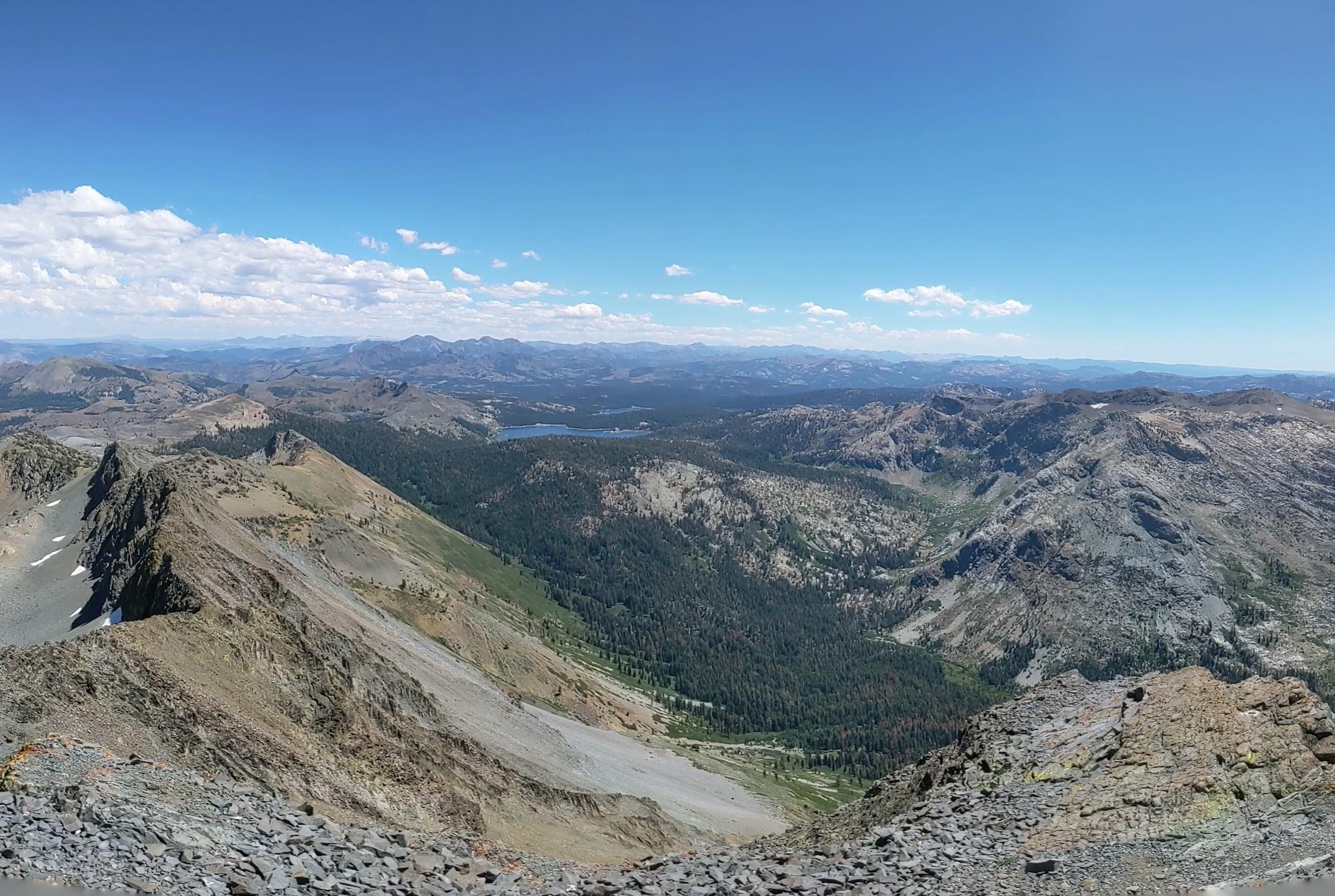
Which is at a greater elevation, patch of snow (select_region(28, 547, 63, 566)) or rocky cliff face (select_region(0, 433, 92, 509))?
rocky cliff face (select_region(0, 433, 92, 509))

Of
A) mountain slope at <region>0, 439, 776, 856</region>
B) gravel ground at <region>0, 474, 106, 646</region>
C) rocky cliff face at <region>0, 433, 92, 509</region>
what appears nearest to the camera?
mountain slope at <region>0, 439, 776, 856</region>

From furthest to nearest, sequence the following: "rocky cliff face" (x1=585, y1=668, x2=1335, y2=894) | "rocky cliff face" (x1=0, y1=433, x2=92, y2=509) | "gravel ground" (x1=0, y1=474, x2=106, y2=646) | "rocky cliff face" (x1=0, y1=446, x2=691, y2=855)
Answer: "rocky cliff face" (x1=0, y1=433, x2=92, y2=509)
"gravel ground" (x1=0, y1=474, x2=106, y2=646)
"rocky cliff face" (x1=0, y1=446, x2=691, y2=855)
"rocky cliff face" (x1=585, y1=668, x2=1335, y2=894)

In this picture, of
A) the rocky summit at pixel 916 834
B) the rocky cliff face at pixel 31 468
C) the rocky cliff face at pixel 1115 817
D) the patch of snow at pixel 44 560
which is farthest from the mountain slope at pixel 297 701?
the rocky cliff face at pixel 31 468

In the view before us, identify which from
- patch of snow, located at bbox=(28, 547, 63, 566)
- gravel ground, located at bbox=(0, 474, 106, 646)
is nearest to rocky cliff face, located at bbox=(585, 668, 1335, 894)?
gravel ground, located at bbox=(0, 474, 106, 646)

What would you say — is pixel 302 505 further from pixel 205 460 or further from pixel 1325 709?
pixel 1325 709

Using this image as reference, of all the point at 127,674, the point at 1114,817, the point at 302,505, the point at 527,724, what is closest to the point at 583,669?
the point at 302,505

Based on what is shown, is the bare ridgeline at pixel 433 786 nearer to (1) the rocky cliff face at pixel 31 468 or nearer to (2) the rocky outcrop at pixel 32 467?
(1) the rocky cliff face at pixel 31 468

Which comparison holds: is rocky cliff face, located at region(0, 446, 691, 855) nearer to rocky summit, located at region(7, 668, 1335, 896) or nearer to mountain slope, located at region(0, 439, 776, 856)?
mountain slope, located at region(0, 439, 776, 856)
